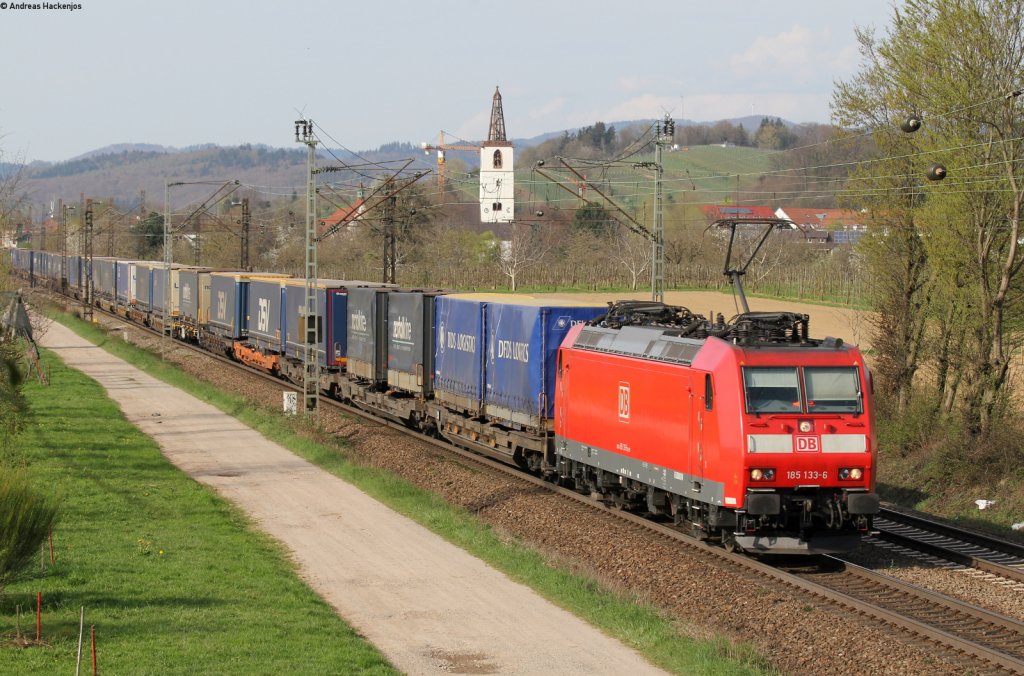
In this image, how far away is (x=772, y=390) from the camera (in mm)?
16094

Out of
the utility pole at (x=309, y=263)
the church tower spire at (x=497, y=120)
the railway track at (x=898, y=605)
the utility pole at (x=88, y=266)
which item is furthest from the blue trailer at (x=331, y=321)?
the church tower spire at (x=497, y=120)

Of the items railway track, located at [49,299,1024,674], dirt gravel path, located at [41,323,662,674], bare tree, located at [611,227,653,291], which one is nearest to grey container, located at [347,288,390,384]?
dirt gravel path, located at [41,323,662,674]

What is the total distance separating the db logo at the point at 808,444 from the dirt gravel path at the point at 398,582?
13.5 ft

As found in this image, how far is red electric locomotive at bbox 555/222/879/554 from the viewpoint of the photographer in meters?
15.9

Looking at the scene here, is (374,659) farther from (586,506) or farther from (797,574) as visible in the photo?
(586,506)

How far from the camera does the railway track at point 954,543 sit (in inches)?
663

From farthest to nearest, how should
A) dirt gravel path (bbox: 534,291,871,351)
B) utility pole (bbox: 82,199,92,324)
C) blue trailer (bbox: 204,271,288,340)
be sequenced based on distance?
1. utility pole (bbox: 82,199,92,324)
2. dirt gravel path (bbox: 534,291,871,351)
3. blue trailer (bbox: 204,271,288,340)

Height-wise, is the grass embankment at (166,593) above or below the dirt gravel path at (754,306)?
below

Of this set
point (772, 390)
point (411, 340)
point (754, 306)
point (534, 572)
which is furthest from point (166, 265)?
point (772, 390)

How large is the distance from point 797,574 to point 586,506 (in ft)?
18.3

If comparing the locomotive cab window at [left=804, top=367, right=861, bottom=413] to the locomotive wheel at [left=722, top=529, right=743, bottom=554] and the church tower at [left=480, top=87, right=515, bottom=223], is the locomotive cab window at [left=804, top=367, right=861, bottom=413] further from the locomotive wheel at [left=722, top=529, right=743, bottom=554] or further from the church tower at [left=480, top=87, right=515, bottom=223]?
the church tower at [left=480, top=87, right=515, bottom=223]

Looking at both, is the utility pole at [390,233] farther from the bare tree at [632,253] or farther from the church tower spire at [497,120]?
the church tower spire at [497,120]

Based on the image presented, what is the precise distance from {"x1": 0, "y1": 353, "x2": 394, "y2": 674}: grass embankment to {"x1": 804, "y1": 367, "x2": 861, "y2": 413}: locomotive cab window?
7.19m

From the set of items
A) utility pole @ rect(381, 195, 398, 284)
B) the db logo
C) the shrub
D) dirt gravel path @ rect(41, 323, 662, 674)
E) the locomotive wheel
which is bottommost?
dirt gravel path @ rect(41, 323, 662, 674)
